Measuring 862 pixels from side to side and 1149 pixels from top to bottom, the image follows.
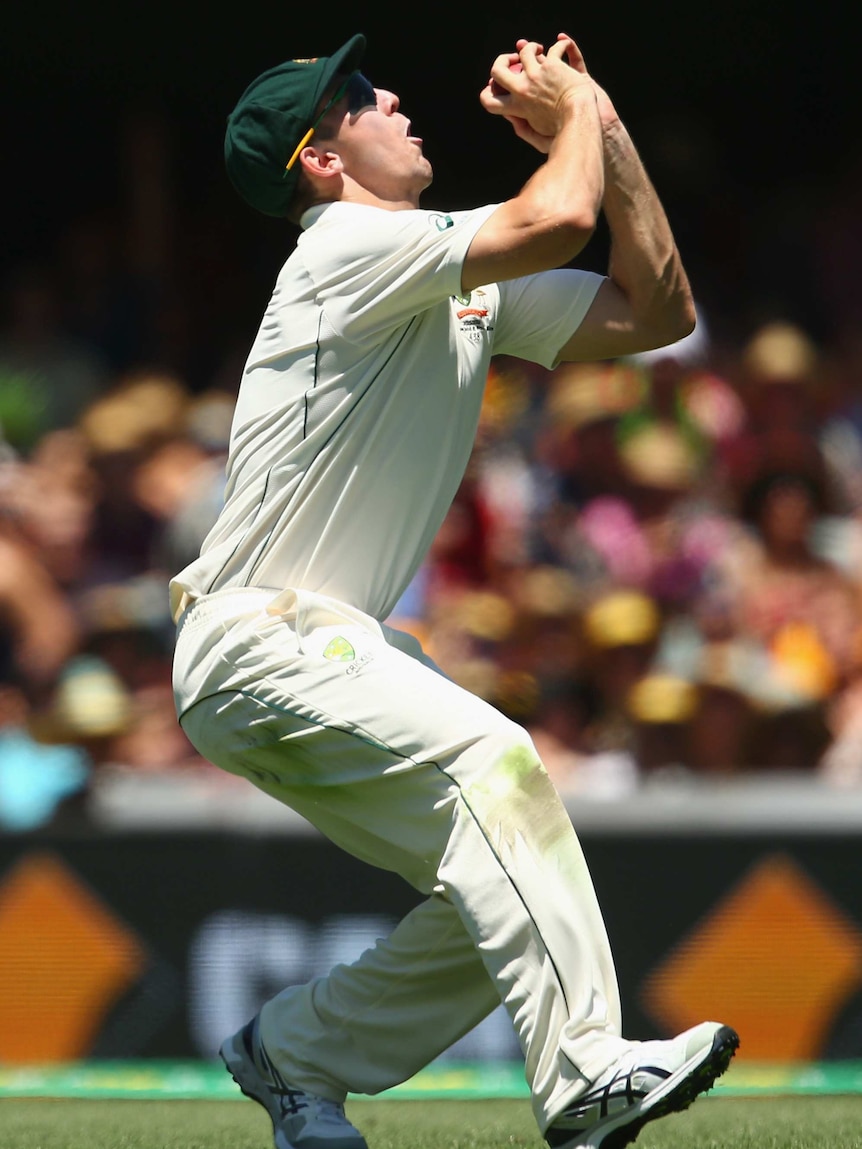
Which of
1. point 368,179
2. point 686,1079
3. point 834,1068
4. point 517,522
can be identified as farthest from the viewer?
point 517,522

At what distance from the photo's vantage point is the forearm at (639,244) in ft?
12.1

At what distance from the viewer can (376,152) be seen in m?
3.67

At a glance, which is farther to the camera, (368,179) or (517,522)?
(517,522)

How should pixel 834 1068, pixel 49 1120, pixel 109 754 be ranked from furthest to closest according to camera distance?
pixel 109 754, pixel 834 1068, pixel 49 1120

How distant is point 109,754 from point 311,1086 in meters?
2.74

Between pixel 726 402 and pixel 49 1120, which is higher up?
pixel 726 402

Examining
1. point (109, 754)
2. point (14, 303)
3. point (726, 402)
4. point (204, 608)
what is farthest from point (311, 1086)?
point (14, 303)

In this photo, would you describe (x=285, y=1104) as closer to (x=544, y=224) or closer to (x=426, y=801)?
(x=426, y=801)

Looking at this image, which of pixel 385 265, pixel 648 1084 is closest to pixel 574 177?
pixel 385 265

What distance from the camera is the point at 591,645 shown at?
6.39 m

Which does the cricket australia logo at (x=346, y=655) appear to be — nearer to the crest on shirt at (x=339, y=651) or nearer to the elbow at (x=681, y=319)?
the crest on shirt at (x=339, y=651)

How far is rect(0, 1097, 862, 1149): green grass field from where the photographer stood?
12.7 feet

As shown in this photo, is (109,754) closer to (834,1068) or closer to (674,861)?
(674,861)

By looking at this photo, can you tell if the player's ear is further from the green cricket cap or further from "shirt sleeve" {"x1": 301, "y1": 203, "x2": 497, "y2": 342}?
"shirt sleeve" {"x1": 301, "y1": 203, "x2": 497, "y2": 342}
